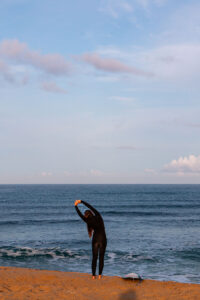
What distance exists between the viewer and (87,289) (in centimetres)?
773

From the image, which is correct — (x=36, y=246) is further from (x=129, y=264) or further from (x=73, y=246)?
(x=129, y=264)

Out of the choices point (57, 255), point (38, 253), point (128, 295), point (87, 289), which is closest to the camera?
point (128, 295)

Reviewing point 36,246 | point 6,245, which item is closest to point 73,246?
point 36,246

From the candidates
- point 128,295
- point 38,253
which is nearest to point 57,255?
point 38,253

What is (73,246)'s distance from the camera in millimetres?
18859

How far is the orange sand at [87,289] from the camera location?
715 centimetres

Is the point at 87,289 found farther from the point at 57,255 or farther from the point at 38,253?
the point at 38,253

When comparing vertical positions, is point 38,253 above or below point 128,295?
below

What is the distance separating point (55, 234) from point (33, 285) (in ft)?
53.6

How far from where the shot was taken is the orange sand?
715cm

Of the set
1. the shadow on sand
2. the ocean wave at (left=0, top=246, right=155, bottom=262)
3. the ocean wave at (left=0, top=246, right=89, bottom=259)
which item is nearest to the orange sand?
the shadow on sand

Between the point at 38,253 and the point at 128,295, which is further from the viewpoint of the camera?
the point at 38,253

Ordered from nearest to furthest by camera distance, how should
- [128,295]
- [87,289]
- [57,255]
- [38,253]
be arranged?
[128,295], [87,289], [57,255], [38,253]

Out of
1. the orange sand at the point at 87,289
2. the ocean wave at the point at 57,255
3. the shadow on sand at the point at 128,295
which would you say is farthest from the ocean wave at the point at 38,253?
the shadow on sand at the point at 128,295
